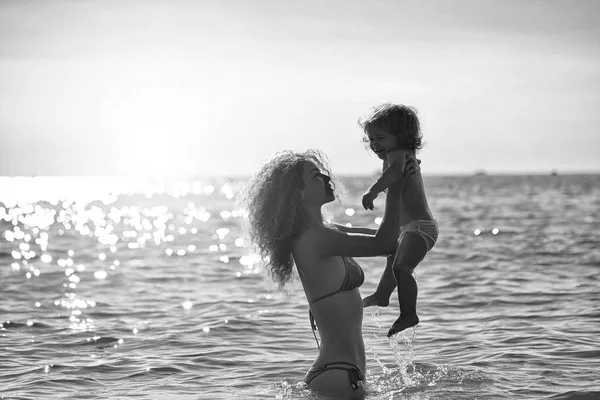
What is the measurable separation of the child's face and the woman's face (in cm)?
53

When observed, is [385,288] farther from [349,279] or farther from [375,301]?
[349,279]

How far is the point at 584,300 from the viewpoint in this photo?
12.8 m

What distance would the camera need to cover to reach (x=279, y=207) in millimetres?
5996

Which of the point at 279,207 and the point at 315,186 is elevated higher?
the point at 315,186

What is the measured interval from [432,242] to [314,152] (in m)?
1.18

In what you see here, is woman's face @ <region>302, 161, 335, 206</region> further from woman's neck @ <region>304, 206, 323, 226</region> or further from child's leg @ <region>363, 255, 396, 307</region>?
child's leg @ <region>363, 255, 396, 307</region>

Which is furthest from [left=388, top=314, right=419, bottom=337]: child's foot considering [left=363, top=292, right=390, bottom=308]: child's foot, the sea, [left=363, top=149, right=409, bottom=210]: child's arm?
[left=363, top=149, right=409, bottom=210]: child's arm

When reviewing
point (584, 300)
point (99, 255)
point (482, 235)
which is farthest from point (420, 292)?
point (482, 235)

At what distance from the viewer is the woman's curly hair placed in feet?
19.7

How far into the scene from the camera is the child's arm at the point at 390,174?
5.94 metres

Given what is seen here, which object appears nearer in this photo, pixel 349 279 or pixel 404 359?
pixel 349 279

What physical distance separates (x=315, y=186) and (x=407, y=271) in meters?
0.98

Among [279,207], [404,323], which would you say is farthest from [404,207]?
[279,207]

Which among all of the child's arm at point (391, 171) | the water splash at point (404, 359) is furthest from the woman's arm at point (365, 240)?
the water splash at point (404, 359)
